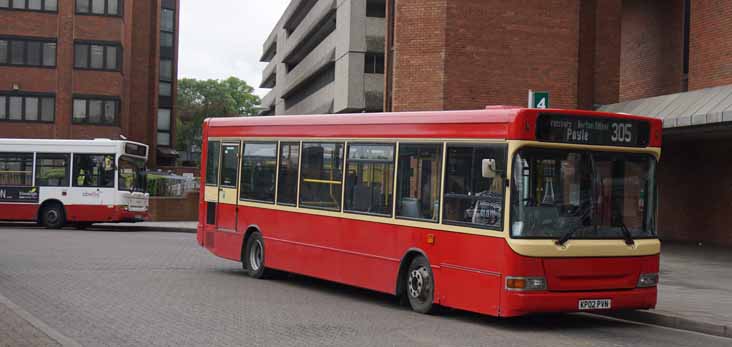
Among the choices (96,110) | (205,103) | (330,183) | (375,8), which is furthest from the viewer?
(205,103)

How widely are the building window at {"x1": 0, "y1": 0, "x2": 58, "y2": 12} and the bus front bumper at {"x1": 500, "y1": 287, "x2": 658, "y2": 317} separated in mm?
48092

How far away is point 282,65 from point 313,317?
73.3 meters

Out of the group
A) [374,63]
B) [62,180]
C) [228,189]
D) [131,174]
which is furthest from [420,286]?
[374,63]

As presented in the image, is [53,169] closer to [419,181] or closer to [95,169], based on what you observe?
[95,169]

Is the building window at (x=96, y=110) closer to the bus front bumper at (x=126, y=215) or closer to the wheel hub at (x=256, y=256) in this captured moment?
the bus front bumper at (x=126, y=215)

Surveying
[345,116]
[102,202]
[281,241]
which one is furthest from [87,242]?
[345,116]

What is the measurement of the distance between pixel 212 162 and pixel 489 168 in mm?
8240

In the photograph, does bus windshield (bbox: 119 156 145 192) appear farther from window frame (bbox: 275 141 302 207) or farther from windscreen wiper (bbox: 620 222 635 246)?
windscreen wiper (bbox: 620 222 635 246)

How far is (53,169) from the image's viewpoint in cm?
3288

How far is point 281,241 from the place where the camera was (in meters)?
→ 16.6

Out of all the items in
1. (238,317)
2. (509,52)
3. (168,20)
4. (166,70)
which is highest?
(168,20)

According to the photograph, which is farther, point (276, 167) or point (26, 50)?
point (26, 50)

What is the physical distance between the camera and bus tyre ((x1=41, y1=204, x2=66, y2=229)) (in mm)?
32875

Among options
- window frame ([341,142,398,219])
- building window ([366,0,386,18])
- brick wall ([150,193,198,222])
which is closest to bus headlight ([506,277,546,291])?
window frame ([341,142,398,219])
